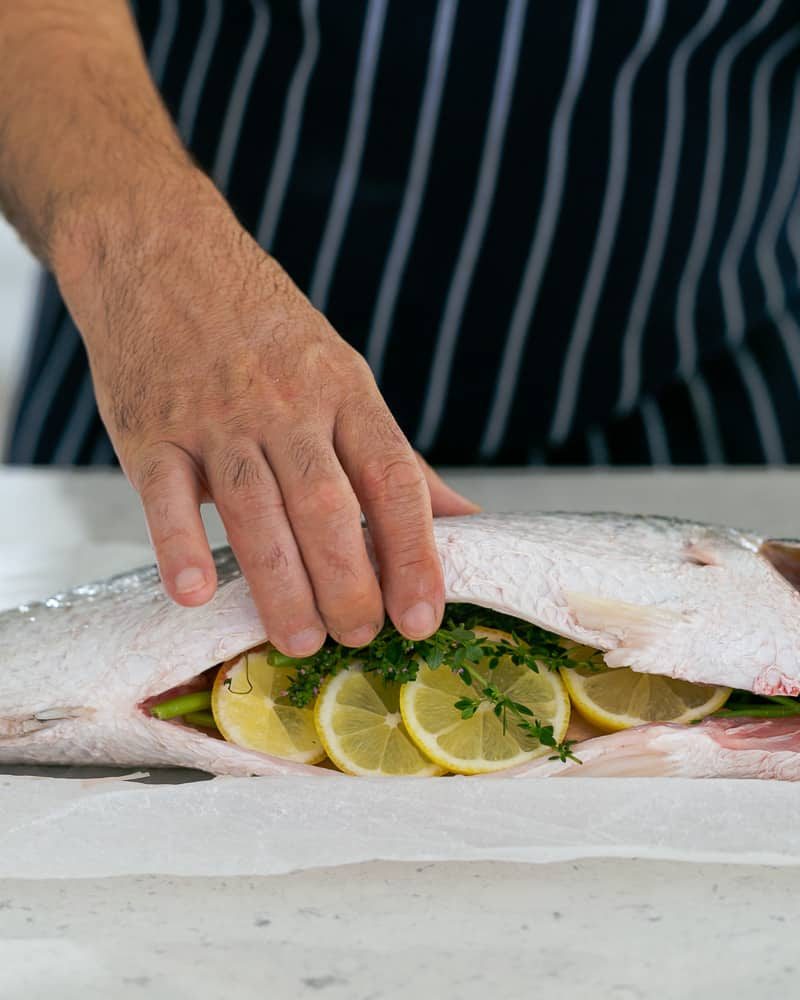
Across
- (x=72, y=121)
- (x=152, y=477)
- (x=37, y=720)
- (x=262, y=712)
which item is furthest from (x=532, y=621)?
(x=72, y=121)

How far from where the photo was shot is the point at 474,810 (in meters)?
1.11

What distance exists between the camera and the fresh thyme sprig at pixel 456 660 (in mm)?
1189

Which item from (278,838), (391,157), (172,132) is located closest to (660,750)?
(278,838)

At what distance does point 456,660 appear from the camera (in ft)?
3.90

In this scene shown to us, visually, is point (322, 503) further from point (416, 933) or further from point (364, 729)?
point (416, 933)

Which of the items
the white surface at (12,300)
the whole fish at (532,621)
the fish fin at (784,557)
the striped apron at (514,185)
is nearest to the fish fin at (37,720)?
the whole fish at (532,621)

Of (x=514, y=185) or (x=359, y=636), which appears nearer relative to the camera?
(x=359, y=636)

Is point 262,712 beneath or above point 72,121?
beneath

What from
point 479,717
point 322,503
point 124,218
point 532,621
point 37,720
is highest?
point 124,218

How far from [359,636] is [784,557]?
21.9 inches

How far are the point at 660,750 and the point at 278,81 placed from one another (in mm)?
1298

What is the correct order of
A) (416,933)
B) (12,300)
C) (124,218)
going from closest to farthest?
(416,933), (124,218), (12,300)

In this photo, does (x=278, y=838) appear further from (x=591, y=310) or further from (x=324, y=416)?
(x=591, y=310)

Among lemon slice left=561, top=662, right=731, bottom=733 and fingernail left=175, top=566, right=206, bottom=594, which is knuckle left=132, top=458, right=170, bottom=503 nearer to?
fingernail left=175, top=566, right=206, bottom=594
